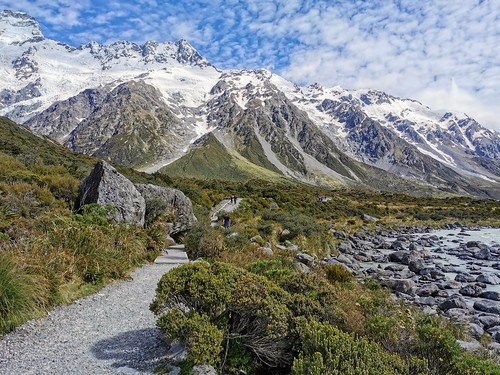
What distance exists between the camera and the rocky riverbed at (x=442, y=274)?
53.4 feet

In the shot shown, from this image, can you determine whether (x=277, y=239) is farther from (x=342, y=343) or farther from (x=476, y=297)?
(x=342, y=343)

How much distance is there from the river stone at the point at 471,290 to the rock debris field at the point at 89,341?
59.4ft

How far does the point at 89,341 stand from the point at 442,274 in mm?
23425

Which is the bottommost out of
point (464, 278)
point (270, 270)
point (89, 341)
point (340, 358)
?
point (464, 278)

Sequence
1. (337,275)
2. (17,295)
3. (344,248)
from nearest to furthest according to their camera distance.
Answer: (17,295) → (337,275) → (344,248)

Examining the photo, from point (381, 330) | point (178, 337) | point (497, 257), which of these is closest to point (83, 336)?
point (178, 337)

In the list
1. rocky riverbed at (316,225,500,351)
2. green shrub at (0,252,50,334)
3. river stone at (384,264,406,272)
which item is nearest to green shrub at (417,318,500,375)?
rocky riverbed at (316,225,500,351)

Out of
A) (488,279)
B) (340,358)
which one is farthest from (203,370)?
(488,279)

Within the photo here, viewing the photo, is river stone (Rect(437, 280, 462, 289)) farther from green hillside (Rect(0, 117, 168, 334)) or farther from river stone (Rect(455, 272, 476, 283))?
green hillside (Rect(0, 117, 168, 334))

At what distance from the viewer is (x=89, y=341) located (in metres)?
7.91

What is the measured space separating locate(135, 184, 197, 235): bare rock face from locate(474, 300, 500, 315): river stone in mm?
16473

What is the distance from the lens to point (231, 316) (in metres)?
7.33

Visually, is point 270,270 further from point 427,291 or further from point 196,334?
point 427,291

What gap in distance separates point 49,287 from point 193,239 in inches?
408
